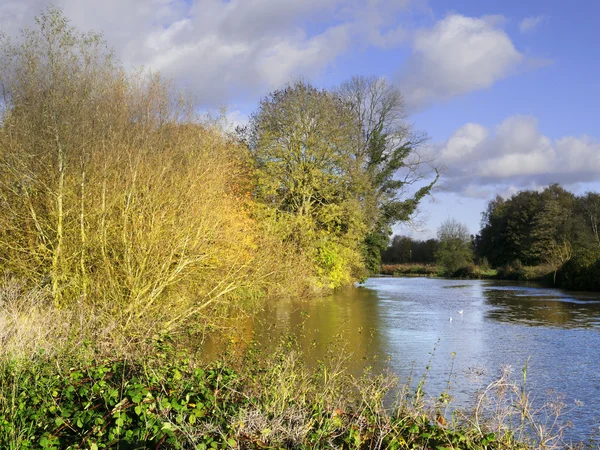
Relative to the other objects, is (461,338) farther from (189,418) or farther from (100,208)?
(189,418)

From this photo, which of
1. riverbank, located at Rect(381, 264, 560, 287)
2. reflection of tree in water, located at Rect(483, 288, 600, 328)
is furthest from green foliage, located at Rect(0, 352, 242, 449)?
riverbank, located at Rect(381, 264, 560, 287)

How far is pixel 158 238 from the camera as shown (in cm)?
1282

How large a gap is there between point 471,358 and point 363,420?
9.11 m

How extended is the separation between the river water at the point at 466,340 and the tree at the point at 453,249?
120ft

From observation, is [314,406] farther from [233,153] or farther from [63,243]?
[233,153]

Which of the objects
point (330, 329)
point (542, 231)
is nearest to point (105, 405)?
point (330, 329)

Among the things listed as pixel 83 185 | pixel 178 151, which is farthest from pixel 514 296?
pixel 83 185

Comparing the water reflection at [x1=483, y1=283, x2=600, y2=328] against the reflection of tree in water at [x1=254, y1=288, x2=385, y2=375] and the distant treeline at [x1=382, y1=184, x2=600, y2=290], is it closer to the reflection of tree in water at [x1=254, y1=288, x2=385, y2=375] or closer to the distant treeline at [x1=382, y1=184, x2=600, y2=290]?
the reflection of tree in water at [x1=254, y1=288, x2=385, y2=375]

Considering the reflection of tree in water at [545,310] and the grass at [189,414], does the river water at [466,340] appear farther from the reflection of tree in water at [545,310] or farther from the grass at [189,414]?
the grass at [189,414]

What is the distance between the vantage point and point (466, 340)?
17375 millimetres

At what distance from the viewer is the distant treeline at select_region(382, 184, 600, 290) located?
1948 inches

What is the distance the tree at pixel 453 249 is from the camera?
67.8m

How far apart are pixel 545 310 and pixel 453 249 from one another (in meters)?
46.3

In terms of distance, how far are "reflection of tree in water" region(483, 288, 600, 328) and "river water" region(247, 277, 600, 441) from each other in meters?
0.04
